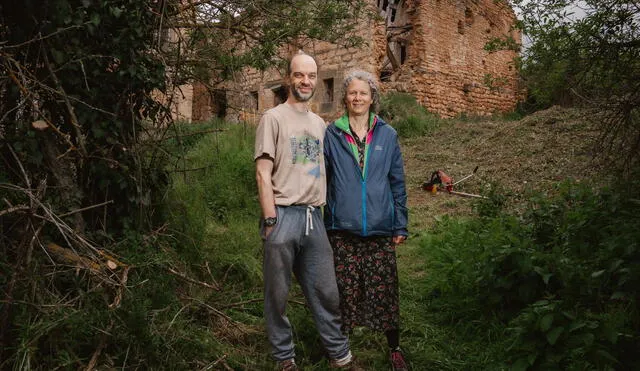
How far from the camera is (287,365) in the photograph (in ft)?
9.00

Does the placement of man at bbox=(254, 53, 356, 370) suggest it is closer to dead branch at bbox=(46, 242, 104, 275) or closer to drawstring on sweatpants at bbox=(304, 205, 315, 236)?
drawstring on sweatpants at bbox=(304, 205, 315, 236)

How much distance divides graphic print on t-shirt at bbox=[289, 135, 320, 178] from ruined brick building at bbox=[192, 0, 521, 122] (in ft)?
34.0

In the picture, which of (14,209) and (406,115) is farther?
(406,115)

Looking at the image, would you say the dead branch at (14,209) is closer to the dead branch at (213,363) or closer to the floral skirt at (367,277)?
the dead branch at (213,363)

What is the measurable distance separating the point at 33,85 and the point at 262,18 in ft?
7.74

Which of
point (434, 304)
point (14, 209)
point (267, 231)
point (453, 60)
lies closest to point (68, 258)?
point (14, 209)

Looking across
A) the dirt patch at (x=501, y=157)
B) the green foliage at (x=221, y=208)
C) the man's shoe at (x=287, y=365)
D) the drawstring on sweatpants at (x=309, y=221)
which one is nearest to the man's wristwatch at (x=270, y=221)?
the drawstring on sweatpants at (x=309, y=221)

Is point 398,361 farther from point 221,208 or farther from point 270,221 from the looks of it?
point 221,208

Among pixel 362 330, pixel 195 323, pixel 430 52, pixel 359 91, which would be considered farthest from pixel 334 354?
pixel 430 52

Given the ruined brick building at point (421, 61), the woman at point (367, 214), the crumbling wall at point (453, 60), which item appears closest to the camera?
the woman at point (367, 214)

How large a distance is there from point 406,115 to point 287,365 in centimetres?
1079

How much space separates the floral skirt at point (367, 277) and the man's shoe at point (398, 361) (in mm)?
183

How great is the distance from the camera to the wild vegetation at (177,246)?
2525 millimetres

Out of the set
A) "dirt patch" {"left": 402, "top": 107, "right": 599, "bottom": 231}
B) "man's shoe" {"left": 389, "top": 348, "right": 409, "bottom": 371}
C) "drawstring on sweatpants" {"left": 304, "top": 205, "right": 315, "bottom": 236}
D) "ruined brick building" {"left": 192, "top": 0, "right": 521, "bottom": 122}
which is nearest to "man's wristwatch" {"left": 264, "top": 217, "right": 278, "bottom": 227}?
"drawstring on sweatpants" {"left": 304, "top": 205, "right": 315, "bottom": 236}
